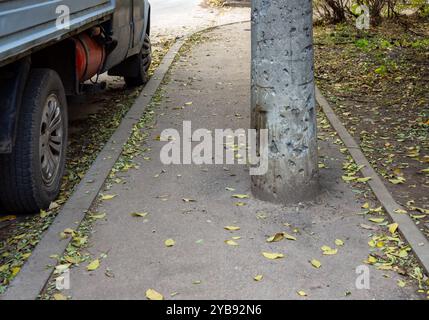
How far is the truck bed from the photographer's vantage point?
4004 millimetres

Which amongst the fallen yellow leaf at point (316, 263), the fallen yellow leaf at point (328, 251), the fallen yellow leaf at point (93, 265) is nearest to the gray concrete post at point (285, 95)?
the fallen yellow leaf at point (328, 251)

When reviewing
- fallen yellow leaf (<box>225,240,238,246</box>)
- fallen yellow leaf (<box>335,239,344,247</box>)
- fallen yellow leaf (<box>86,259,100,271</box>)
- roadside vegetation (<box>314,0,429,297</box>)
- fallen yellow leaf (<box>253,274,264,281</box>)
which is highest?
fallen yellow leaf (<box>253,274,264,281</box>)

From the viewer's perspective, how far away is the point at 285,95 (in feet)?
16.1

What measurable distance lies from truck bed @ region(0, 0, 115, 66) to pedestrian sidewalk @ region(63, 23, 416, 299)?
4.59ft

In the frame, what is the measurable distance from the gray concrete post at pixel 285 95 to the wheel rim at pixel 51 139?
1.66m

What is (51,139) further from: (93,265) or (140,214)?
(93,265)

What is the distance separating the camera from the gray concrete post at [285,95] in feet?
15.7

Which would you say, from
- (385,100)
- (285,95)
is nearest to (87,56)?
(285,95)

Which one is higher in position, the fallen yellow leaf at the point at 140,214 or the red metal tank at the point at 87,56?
the red metal tank at the point at 87,56

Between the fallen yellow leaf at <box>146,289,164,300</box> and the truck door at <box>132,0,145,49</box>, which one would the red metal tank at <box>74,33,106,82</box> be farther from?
the fallen yellow leaf at <box>146,289,164,300</box>

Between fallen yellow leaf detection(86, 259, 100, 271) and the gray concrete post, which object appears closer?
fallen yellow leaf detection(86, 259, 100, 271)

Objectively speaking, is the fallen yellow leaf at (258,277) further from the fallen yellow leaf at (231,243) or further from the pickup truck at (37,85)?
the pickup truck at (37,85)

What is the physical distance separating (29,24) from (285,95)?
75.5 inches

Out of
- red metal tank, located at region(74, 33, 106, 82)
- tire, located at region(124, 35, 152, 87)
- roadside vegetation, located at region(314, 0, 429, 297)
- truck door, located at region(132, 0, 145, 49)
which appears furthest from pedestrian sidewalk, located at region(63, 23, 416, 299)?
tire, located at region(124, 35, 152, 87)
